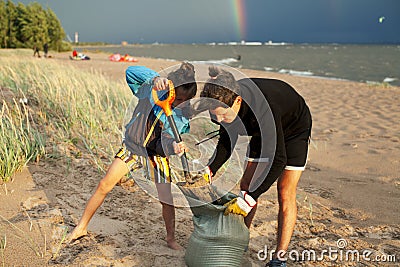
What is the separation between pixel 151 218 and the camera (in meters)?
3.06

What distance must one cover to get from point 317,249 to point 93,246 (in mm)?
1581

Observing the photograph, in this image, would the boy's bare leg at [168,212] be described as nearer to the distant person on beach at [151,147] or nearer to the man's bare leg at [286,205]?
the distant person on beach at [151,147]

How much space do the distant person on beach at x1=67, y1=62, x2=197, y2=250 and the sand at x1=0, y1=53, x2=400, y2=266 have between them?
20cm

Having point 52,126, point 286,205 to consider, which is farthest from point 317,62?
point 286,205

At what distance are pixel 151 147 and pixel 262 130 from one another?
30.0 inches

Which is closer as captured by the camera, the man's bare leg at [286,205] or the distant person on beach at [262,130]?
the distant person on beach at [262,130]

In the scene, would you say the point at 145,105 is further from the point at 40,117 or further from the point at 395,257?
the point at 40,117

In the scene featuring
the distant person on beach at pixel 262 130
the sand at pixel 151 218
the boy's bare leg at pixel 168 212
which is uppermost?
the distant person on beach at pixel 262 130

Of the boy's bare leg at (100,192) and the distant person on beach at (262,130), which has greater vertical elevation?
the distant person on beach at (262,130)

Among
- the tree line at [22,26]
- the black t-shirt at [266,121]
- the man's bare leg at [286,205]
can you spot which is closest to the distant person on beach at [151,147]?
the black t-shirt at [266,121]

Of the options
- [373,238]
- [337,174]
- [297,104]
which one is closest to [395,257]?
[373,238]

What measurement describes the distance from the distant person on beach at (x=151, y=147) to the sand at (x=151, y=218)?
0.66 ft

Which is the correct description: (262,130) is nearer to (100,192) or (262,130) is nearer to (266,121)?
(266,121)

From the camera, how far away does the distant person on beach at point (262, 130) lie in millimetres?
2141
